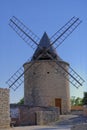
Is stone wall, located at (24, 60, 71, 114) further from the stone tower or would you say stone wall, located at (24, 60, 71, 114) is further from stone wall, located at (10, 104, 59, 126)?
stone wall, located at (10, 104, 59, 126)

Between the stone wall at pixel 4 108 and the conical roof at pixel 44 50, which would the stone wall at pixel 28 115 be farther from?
the conical roof at pixel 44 50

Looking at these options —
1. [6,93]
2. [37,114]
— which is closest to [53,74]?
[37,114]

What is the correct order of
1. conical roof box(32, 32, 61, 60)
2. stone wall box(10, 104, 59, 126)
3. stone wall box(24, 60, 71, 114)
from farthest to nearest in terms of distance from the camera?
1. conical roof box(32, 32, 61, 60)
2. stone wall box(24, 60, 71, 114)
3. stone wall box(10, 104, 59, 126)

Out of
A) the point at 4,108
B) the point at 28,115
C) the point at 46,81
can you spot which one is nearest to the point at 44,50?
the point at 46,81

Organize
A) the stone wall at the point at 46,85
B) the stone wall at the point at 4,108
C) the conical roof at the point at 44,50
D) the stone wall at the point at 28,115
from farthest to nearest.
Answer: the conical roof at the point at 44,50, the stone wall at the point at 46,85, the stone wall at the point at 28,115, the stone wall at the point at 4,108

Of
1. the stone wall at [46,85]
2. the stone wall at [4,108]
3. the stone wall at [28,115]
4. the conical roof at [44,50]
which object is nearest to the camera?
the stone wall at [4,108]

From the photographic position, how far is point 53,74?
4000 centimetres

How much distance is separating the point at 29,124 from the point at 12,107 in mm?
1871

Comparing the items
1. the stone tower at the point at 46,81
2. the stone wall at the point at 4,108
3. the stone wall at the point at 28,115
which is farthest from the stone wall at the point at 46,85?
the stone wall at the point at 4,108

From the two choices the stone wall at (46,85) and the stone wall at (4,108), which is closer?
the stone wall at (4,108)

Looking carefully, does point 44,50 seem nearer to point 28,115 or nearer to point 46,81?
point 46,81

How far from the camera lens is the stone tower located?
39719 mm

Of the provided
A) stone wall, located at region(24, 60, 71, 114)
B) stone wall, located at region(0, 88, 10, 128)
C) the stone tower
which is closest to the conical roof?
the stone tower

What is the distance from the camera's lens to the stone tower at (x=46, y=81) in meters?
39.7
